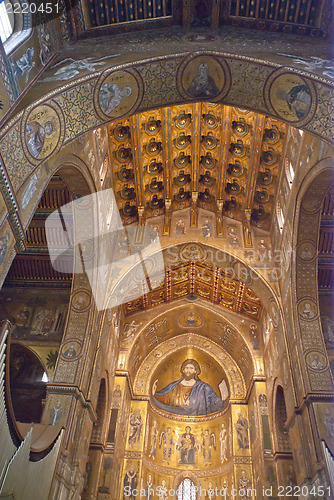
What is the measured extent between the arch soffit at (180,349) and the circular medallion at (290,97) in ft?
43.1

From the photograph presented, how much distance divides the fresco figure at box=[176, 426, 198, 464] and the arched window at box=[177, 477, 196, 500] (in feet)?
2.65

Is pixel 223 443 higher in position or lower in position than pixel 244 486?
higher

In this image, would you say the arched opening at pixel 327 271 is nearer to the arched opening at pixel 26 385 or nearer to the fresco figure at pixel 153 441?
the arched opening at pixel 26 385

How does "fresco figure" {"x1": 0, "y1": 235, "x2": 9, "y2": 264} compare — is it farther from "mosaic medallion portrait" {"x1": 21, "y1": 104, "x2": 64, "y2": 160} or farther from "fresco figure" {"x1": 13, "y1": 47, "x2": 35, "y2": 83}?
"fresco figure" {"x1": 13, "y1": 47, "x2": 35, "y2": 83}

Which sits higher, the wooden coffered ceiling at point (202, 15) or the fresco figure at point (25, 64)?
the wooden coffered ceiling at point (202, 15)

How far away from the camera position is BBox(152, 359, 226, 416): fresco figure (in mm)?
19281

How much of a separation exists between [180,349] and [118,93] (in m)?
14.5

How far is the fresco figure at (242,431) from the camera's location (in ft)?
53.1

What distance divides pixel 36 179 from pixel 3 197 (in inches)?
46.1

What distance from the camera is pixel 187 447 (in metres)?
18.2

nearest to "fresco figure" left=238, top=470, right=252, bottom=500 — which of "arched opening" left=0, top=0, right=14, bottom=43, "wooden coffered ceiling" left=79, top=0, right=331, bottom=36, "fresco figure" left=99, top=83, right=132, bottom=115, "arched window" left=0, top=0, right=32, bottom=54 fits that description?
"fresco figure" left=99, top=83, right=132, bottom=115

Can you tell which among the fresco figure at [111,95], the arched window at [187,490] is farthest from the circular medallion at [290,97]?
the arched window at [187,490]

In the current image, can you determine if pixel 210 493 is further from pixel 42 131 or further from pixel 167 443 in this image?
pixel 42 131

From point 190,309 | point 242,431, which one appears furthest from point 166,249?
point 242,431
